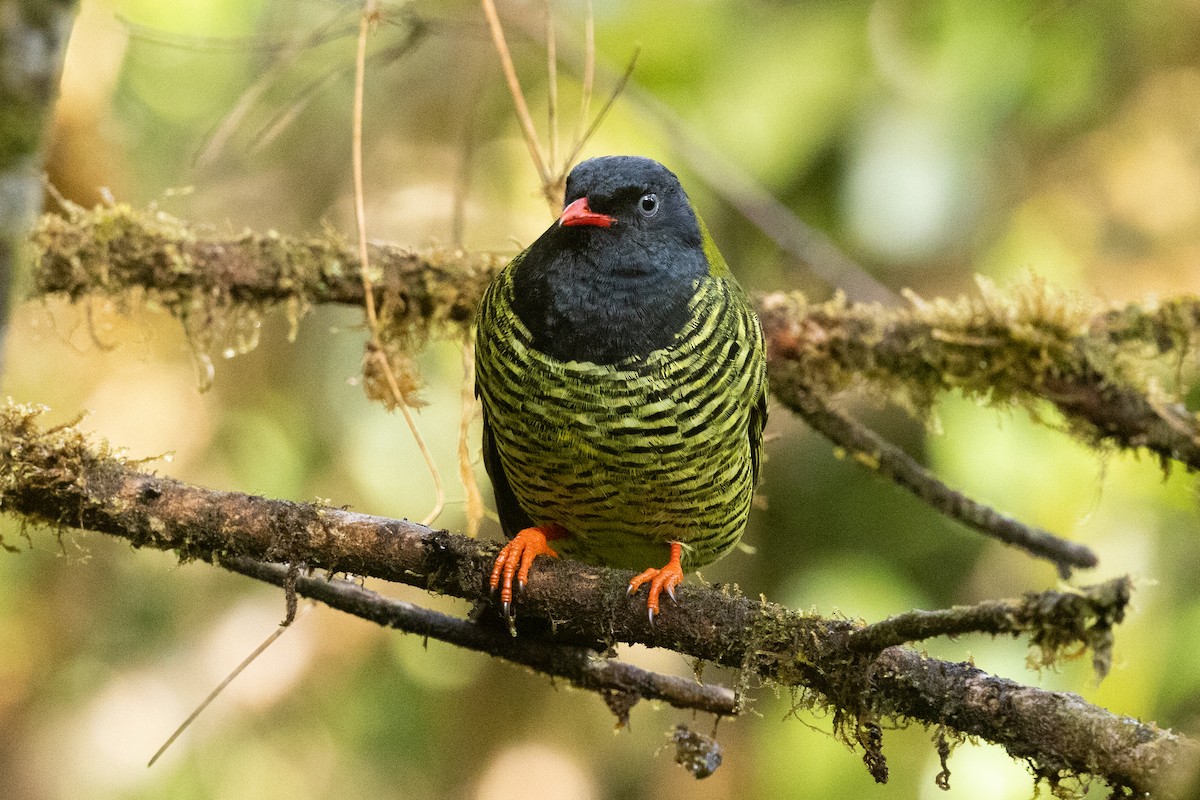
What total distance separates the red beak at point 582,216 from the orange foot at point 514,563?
0.79 m

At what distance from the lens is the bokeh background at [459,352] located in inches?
189

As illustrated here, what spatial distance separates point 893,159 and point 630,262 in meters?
2.42

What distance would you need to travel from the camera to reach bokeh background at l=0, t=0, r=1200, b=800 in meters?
4.79

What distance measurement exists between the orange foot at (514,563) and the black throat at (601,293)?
0.45 m

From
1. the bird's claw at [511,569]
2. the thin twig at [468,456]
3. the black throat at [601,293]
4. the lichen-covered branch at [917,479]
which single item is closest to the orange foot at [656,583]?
the bird's claw at [511,569]

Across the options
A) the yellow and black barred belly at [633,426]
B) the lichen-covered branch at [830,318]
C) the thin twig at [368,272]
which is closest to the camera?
the yellow and black barred belly at [633,426]

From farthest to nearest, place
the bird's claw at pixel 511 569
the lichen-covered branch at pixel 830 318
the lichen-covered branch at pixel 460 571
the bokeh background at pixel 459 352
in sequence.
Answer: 1. the bokeh background at pixel 459 352
2. the lichen-covered branch at pixel 830 318
3. the bird's claw at pixel 511 569
4. the lichen-covered branch at pixel 460 571

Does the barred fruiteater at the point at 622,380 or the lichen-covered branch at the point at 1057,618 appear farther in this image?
the barred fruiteater at the point at 622,380

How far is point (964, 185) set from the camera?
16.3 ft

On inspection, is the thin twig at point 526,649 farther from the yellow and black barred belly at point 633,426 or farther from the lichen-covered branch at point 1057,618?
the lichen-covered branch at point 1057,618

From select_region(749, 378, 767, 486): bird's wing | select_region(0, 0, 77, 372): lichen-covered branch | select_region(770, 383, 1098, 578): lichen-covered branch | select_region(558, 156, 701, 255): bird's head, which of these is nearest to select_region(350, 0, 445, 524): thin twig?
select_region(558, 156, 701, 255): bird's head

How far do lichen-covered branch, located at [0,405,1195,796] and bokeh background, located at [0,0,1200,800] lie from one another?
2.21 m

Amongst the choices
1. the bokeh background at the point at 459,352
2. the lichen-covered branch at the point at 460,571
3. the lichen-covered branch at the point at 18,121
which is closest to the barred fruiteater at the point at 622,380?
the lichen-covered branch at the point at 460,571

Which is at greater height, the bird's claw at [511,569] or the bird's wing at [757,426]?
the bird's wing at [757,426]
